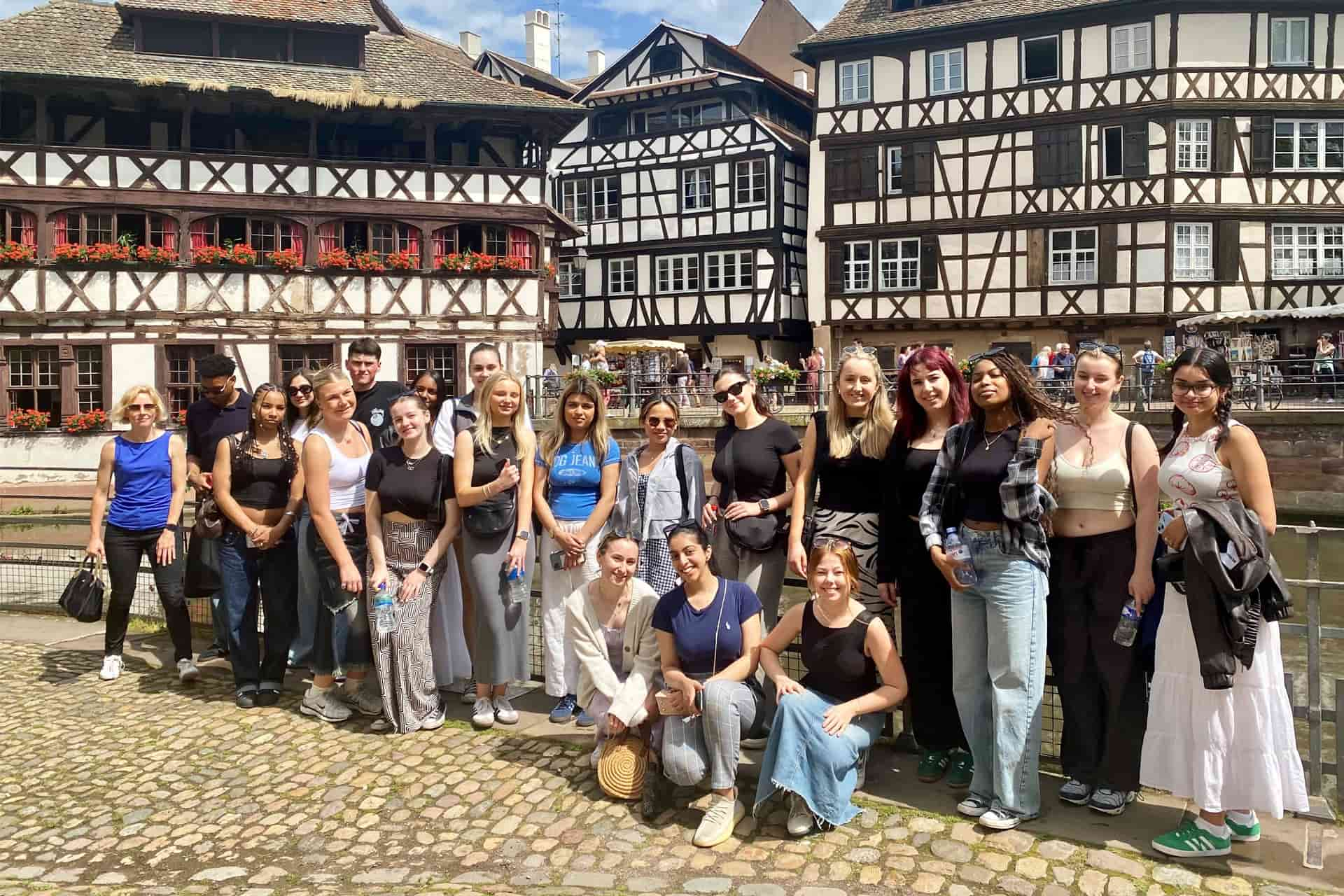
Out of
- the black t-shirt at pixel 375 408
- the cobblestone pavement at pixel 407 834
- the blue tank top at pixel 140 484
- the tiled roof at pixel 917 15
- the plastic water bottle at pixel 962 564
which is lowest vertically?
the cobblestone pavement at pixel 407 834

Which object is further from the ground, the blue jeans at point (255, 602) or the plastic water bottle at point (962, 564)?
the plastic water bottle at point (962, 564)

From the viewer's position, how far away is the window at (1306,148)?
2942 cm

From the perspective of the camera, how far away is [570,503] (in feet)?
21.1

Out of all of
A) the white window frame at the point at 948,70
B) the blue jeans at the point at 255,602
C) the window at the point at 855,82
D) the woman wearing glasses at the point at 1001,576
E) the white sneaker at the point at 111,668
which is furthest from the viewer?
the window at the point at 855,82

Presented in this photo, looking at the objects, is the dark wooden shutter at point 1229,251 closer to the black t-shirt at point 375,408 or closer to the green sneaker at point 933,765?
the black t-shirt at point 375,408

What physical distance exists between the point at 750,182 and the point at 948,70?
24.2ft

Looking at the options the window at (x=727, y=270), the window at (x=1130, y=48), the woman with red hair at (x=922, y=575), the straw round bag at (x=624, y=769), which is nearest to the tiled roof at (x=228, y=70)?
the window at (x=727, y=270)

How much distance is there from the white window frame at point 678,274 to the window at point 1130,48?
14205mm

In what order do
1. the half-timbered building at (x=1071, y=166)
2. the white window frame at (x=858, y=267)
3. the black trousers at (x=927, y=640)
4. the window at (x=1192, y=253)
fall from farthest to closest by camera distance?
the white window frame at (x=858, y=267)
the window at (x=1192, y=253)
the half-timbered building at (x=1071, y=166)
the black trousers at (x=927, y=640)

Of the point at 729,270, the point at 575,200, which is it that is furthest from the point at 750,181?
the point at 575,200

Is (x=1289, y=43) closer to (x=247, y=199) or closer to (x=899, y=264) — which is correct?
(x=899, y=264)

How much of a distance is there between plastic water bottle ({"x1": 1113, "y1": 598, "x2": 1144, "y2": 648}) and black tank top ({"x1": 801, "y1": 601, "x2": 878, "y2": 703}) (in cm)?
107

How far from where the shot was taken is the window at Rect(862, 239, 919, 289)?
32.8 m

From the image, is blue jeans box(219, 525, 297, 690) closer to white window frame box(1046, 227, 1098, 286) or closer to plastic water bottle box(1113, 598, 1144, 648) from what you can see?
plastic water bottle box(1113, 598, 1144, 648)
